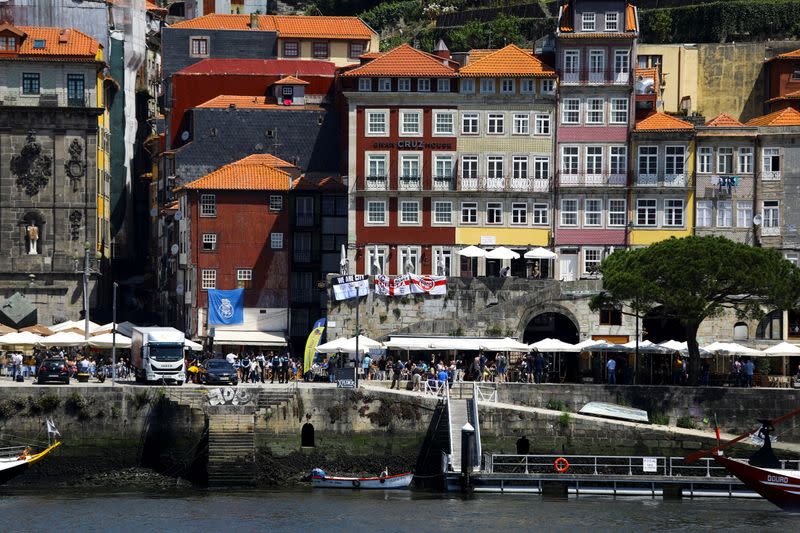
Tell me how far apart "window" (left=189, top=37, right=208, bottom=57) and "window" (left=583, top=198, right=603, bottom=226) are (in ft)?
114

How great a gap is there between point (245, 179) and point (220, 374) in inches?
932

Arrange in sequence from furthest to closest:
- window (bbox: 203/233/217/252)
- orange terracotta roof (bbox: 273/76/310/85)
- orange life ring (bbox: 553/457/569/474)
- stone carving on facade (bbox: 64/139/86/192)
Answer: orange terracotta roof (bbox: 273/76/310/85) → stone carving on facade (bbox: 64/139/86/192) → window (bbox: 203/233/217/252) → orange life ring (bbox: 553/457/569/474)

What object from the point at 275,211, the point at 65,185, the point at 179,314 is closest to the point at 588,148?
the point at 275,211

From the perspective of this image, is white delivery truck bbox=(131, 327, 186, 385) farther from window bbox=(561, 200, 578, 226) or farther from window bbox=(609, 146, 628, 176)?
window bbox=(609, 146, 628, 176)

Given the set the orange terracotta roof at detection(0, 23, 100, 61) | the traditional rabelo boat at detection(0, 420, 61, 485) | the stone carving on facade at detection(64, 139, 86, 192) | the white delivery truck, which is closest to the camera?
the traditional rabelo boat at detection(0, 420, 61, 485)

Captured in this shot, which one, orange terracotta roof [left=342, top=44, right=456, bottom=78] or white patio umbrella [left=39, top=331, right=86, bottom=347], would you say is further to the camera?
orange terracotta roof [left=342, top=44, right=456, bottom=78]

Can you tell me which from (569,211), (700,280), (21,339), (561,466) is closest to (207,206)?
(21,339)

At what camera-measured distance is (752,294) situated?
9012cm

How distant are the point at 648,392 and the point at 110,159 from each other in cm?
5083

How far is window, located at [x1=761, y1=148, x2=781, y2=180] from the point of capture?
4139 inches

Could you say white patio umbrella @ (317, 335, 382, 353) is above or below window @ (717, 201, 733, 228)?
below

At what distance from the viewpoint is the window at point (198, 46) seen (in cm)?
12962

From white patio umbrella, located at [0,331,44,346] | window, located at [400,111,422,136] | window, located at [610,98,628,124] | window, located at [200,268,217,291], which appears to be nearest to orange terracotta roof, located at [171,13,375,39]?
window, located at [200,268,217,291]

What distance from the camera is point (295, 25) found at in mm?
135125
